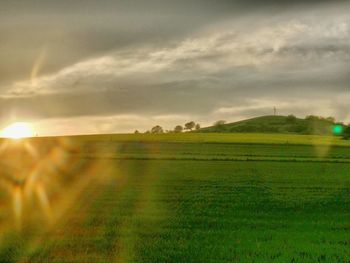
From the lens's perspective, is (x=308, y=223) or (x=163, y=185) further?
(x=163, y=185)

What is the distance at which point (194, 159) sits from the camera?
2206 inches

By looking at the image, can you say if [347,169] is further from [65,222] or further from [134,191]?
[65,222]

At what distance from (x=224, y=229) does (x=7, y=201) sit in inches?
513

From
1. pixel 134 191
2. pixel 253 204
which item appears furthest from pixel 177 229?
pixel 134 191

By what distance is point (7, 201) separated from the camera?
26844mm

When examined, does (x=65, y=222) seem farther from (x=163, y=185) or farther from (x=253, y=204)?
(x=163, y=185)

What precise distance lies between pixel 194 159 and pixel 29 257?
41.5 m

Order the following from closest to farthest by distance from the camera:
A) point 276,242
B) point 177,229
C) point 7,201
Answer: point 276,242
point 177,229
point 7,201

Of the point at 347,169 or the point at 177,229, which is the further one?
the point at 347,169

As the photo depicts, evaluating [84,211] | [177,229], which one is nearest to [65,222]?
[84,211]

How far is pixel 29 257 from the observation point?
15047 millimetres

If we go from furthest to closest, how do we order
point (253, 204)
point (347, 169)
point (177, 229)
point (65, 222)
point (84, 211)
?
1. point (347, 169)
2. point (253, 204)
3. point (84, 211)
4. point (65, 222)
5. point (177, 229)

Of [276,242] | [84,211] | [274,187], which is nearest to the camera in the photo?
[276,242]

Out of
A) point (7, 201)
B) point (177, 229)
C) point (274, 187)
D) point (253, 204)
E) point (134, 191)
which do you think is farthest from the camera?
point (274, 187)
